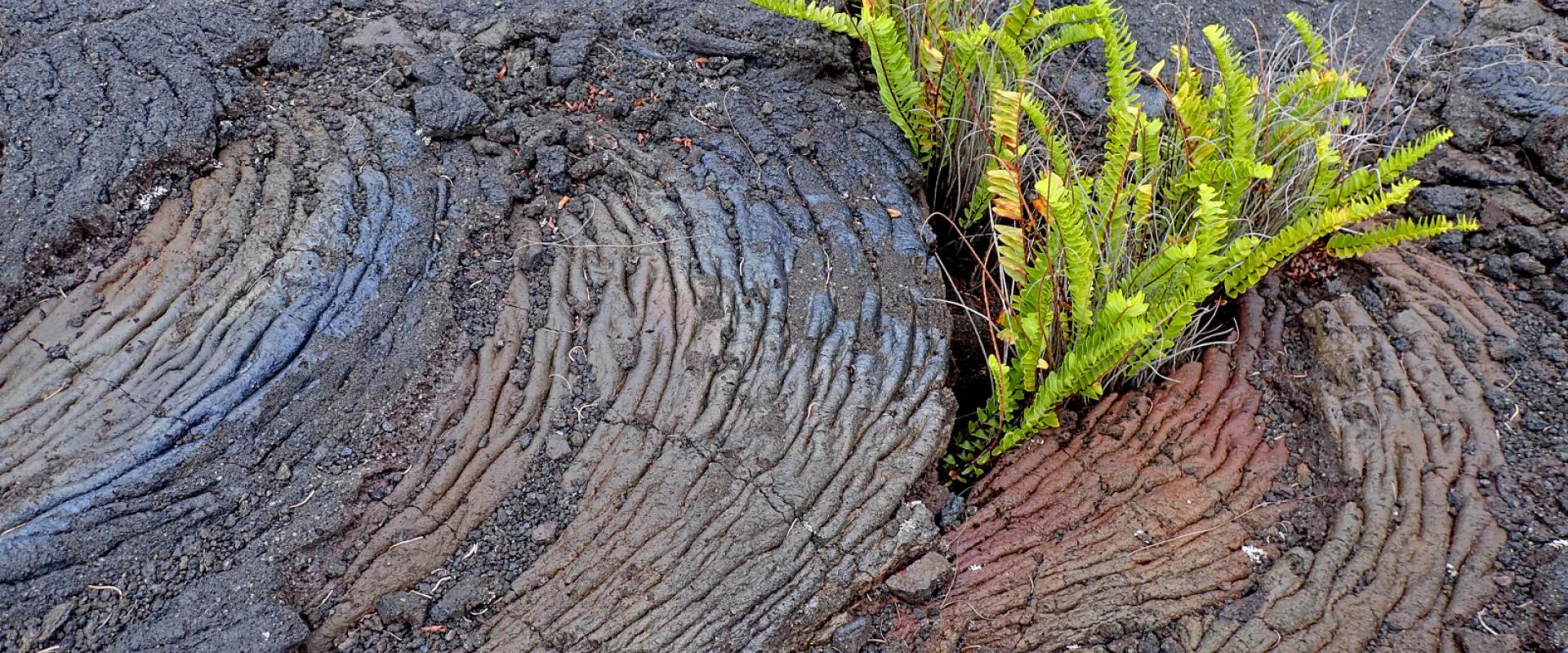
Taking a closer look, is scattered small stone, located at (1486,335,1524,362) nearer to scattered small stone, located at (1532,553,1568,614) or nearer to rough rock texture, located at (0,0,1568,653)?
rough rock texture, located at (0,0,1568,653)

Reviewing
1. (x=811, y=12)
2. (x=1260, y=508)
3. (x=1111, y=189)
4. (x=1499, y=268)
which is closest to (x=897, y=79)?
(x=811, y=12)

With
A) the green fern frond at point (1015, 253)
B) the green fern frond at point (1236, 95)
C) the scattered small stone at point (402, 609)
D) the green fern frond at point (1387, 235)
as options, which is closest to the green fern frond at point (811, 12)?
the green fern frond at point (1015, 253)

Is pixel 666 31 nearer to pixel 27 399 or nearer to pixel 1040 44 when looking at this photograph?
pixel 1040 44

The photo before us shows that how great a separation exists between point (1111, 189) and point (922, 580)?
1.18 metres

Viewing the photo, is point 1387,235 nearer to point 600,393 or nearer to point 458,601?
point 600,393

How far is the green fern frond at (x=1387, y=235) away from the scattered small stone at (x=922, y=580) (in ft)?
5.33

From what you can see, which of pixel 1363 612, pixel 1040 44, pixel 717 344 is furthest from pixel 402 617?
pixel 1040 44

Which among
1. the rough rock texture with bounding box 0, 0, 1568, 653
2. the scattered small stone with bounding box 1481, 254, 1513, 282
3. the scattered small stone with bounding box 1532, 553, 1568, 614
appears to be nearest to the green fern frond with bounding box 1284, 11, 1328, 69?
the rough rock texture with bounding box 0, 0, 1568, 653

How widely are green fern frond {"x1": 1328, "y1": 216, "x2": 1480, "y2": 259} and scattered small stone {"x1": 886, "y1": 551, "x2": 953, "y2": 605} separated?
1623 mm

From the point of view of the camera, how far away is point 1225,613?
242 cm

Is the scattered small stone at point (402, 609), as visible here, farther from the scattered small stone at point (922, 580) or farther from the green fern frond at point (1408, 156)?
the green fern frond at point (1408, 156)

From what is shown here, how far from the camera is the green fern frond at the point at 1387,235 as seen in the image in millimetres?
2750

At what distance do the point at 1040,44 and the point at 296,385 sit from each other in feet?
8.86

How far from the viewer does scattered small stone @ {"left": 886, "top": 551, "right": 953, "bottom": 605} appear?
242 centimetres
